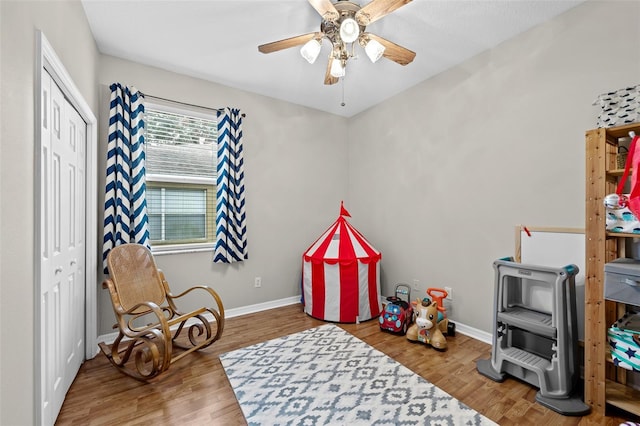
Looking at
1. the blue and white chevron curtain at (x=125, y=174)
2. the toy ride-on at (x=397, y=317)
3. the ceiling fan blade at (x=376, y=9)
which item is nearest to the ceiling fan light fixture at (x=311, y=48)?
the ceiling fan blade at (x=376, y=9)

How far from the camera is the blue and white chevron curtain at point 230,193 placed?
10.6 feet

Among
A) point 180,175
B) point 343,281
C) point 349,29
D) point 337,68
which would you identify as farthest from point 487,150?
point 180,175

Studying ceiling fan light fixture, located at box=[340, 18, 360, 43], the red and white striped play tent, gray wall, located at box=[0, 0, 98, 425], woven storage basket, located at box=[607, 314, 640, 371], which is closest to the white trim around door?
gray wall, located at box=[0, 0, 98, 425]

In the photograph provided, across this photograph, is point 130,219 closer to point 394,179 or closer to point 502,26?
point 394,179

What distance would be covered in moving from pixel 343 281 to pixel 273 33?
247cm

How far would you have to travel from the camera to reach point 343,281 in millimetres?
3139

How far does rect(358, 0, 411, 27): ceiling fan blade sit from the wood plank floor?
99.0 inches

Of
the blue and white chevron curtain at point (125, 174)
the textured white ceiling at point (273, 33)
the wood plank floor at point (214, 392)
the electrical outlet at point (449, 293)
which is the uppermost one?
the textured white ceiling at point (273, 33)

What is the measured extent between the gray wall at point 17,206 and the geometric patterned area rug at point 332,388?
44.6 inches

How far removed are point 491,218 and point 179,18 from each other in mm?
3135

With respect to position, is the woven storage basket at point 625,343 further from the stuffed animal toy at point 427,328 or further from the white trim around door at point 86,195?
the white trim around door at point 86,195

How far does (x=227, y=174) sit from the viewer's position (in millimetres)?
3268

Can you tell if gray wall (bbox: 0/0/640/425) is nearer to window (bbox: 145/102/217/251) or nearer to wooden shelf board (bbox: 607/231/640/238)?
window (bbox: 145/102/217/251)

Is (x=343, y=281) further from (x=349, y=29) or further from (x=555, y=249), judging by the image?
(x=349, y=29)
